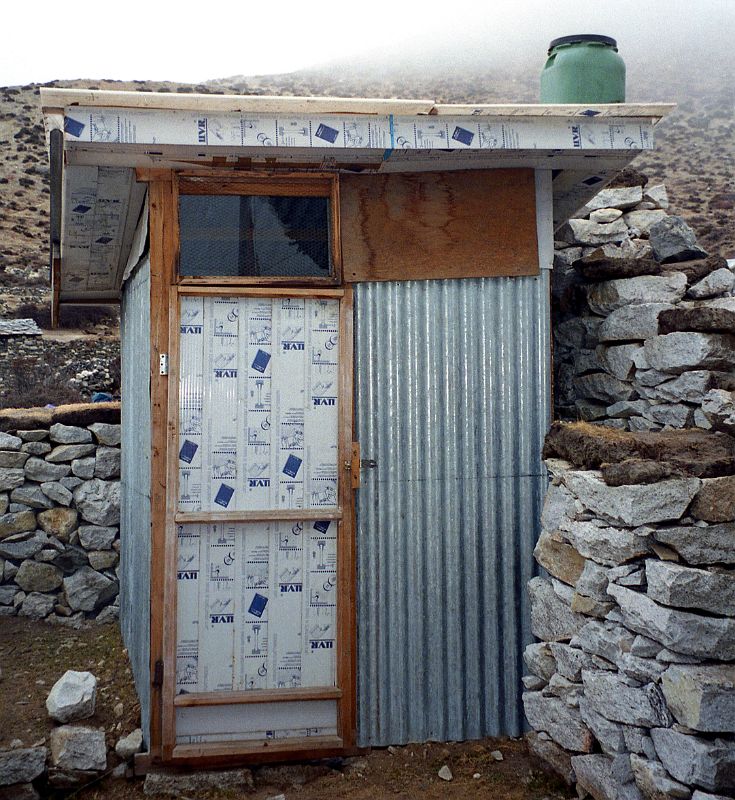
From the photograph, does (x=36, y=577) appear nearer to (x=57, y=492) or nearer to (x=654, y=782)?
(x=57, y=492)

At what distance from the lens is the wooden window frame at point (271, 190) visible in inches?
200

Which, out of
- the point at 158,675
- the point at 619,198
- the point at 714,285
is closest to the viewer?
the point at 158,675

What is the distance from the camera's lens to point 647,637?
149 inches

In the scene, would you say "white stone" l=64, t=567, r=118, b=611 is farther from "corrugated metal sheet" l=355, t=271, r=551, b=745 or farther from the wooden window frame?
the wooden window frame

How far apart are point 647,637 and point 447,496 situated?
1.72 metres

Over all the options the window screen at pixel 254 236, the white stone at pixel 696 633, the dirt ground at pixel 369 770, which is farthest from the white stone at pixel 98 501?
the white stone at pixel 696 633

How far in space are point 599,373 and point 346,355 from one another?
202 centimetres

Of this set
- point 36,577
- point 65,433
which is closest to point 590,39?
point 65,433

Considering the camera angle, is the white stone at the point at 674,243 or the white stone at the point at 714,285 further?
the white stone at the point at 674,243

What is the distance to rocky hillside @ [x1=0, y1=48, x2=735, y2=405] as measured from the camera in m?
23.4

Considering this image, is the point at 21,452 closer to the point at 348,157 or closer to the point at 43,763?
the point at 43,763

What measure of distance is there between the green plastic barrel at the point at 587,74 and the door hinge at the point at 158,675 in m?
4.61

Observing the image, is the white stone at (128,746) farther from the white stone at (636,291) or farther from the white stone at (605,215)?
the white stone at (605,215)

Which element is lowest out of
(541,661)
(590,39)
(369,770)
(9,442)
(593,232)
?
(369,770)
